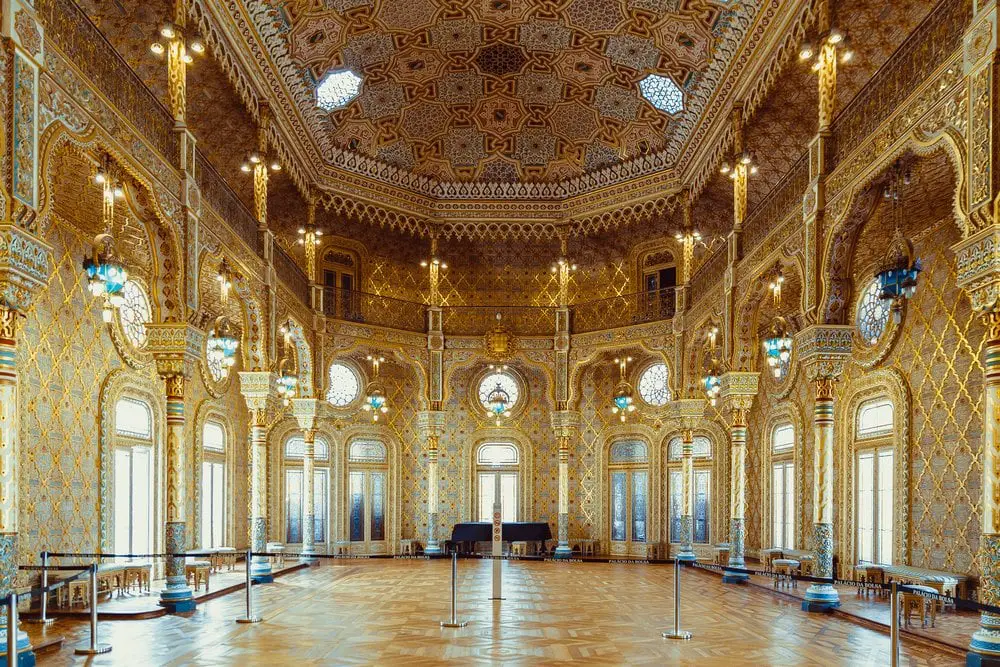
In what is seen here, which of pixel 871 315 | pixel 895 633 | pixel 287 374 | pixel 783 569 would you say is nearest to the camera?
pixel 895 633

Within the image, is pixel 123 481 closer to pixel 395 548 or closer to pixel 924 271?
pixel 395 548

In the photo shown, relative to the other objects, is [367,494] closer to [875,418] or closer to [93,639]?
[875,418]

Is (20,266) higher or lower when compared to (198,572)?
higher

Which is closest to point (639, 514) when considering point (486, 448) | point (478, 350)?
point (486, 448)

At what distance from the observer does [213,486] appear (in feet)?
66.0

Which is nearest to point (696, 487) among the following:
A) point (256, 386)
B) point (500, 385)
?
point (500, 385)

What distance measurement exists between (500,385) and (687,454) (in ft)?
22.5

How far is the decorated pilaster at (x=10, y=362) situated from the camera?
7734 mm

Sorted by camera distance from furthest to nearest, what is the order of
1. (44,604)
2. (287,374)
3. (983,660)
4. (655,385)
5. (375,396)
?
(655,385), (375,396), (287,374), (44,604), (983,660)

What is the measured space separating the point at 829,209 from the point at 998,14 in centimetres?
440

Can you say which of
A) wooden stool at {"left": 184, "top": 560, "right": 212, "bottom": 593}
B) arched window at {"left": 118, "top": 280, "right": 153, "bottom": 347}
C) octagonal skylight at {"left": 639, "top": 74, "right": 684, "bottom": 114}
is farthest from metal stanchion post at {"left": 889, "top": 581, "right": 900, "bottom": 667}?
octagonal skylight at {"left": 639, "top": 74, "right": 684, "bottom": 114}

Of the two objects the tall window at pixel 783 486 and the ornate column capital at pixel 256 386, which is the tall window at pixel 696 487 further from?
the ornate column capital at pixel 256 386

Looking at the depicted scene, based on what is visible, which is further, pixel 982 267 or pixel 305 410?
pixel 305 410

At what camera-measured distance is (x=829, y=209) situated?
12312 millimetres
